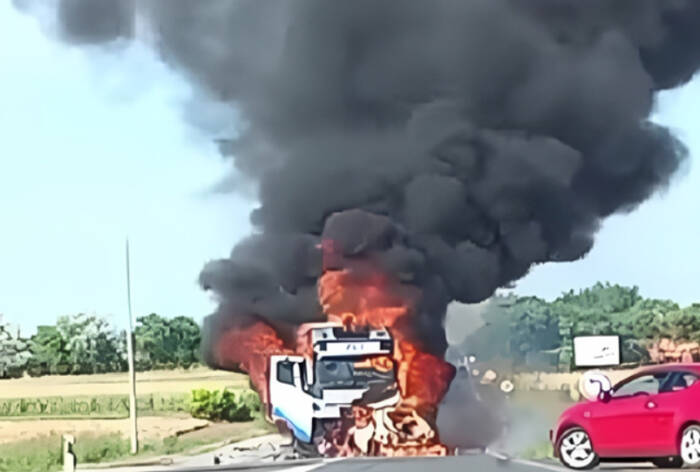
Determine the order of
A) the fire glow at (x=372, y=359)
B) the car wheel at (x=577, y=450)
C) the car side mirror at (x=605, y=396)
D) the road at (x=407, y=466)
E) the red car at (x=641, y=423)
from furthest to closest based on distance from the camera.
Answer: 1. the fire glow at (x=372, y=359)
2. the road at (x=407, y=466)
3. the car wheel at (x=577, y=450)
4. the car side mirror at (x=605, y=396)
5. the red car at (x=641, y=423)

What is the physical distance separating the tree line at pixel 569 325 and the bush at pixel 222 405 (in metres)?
6.73

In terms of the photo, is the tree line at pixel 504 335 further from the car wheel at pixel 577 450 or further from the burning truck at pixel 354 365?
the car wheel at pixel 577 450

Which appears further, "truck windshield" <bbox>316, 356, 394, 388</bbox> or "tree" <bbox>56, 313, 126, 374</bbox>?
"tree" <bbox>56, 313, 126, 374</bbox>

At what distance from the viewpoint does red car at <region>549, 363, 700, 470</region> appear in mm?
21375

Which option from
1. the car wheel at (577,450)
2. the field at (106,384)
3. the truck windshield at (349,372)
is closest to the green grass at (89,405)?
the field at (106,384)

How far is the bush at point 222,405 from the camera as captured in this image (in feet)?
125

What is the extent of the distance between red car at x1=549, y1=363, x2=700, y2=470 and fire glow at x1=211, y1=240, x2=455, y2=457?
982 centimetres

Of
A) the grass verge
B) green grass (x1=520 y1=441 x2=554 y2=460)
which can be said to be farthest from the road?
the grass verge

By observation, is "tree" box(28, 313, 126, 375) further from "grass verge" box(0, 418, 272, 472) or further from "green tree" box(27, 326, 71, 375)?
"grass verge" box(0, 418, 272, 472)

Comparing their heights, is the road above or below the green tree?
below

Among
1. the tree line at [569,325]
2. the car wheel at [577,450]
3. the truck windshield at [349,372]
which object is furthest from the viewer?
the tree line at [569,325]

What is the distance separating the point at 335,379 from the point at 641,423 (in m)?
11.9

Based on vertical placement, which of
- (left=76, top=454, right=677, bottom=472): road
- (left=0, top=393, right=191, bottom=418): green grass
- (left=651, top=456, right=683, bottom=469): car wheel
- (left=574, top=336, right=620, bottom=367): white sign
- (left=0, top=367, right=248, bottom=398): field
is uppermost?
(left=574, top=336, right=620, bottom=367): white sign

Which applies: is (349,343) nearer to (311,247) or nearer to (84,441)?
(311,247)
